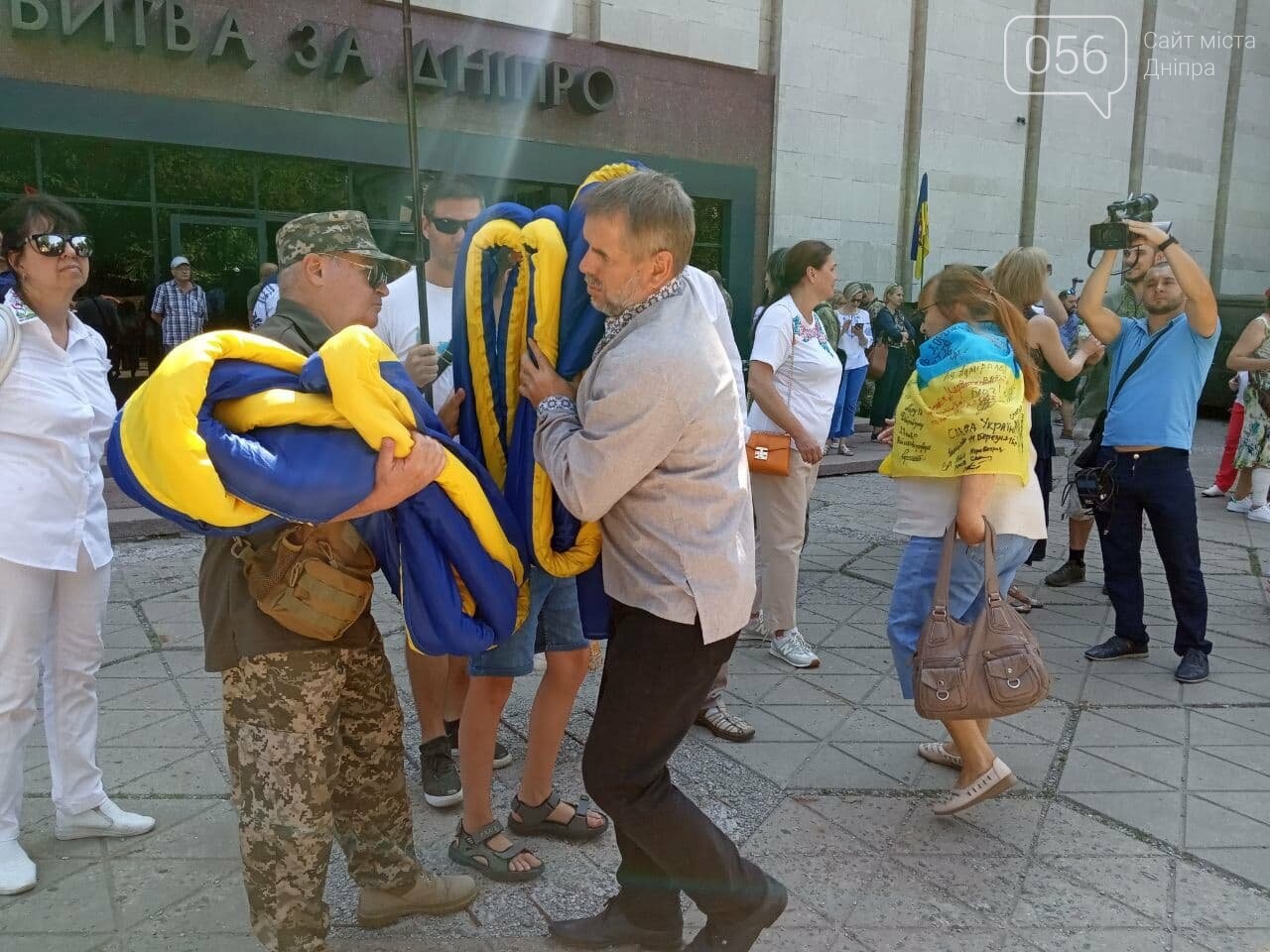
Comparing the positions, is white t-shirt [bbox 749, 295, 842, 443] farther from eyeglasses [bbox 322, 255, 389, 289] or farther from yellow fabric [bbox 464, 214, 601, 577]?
eyeglasses [bbox 322, 255, 389, 289]

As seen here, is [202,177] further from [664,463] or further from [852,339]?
[664,463]

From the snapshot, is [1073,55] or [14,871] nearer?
[14,871]

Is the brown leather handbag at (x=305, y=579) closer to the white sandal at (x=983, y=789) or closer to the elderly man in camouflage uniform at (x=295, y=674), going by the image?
the elderly man in camouflage uniform at (x=295, y=674)

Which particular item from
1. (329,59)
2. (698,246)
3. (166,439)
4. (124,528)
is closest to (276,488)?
(166,439)

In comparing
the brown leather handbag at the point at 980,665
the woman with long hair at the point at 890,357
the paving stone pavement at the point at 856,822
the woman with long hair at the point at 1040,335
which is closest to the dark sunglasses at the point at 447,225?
the paving stone pavement at the point at 856,822

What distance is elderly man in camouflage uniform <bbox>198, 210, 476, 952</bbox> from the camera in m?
2.16

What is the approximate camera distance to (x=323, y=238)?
227 centimetres

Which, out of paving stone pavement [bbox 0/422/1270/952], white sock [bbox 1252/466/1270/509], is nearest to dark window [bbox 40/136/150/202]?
paving stone pavement [bbox 0/422/1270/952]

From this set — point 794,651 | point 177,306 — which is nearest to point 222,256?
point 177,306

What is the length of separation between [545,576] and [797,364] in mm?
2118

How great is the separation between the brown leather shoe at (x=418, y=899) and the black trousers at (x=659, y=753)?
618 millimetres

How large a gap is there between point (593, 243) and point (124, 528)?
19.6 feet

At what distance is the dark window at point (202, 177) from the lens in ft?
33.9

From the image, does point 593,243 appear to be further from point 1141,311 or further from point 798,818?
point 1141,311
